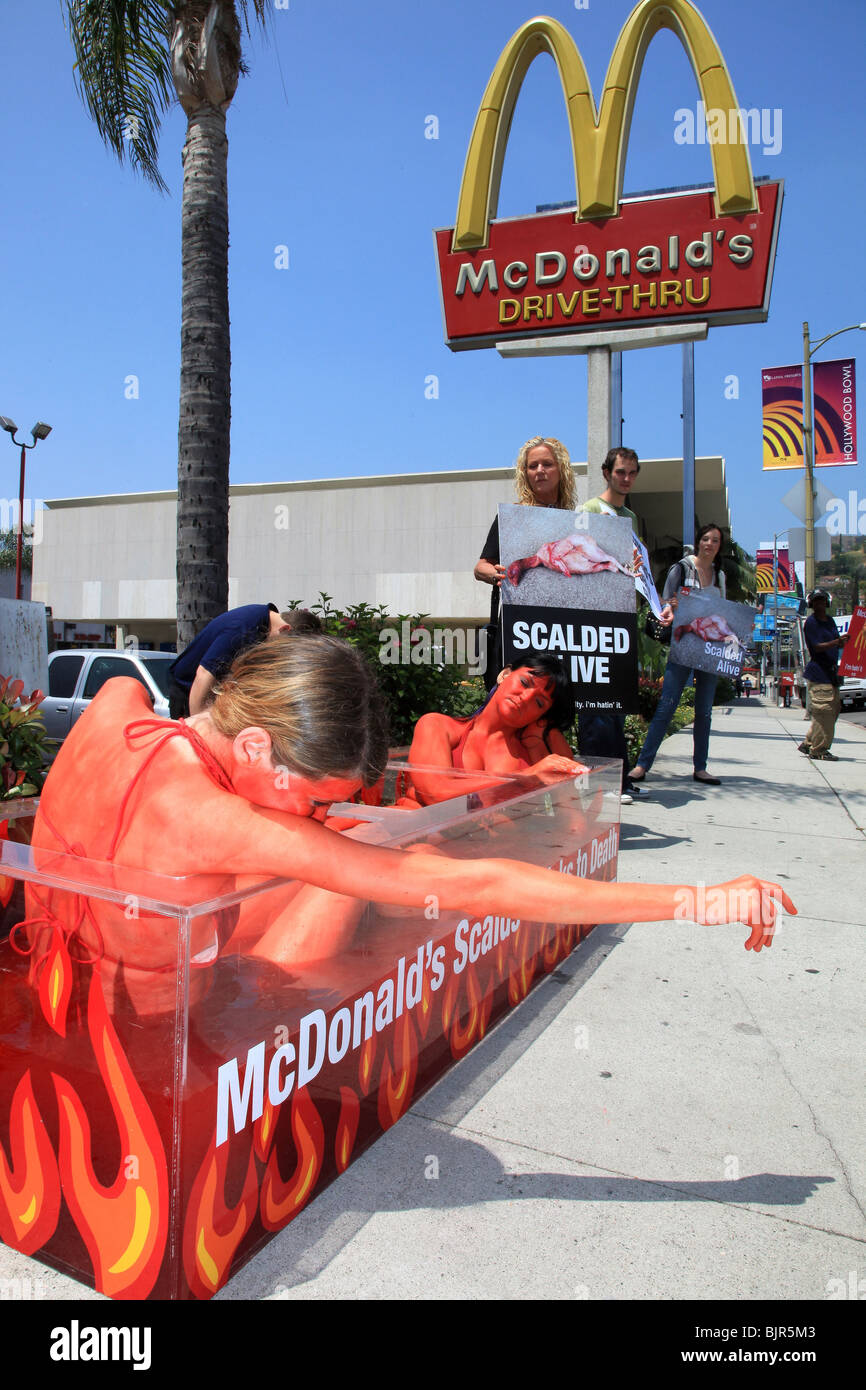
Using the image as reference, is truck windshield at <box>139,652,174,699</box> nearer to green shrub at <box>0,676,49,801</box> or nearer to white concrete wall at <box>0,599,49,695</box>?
white concrete wall at <box>0,599,49,695</box>

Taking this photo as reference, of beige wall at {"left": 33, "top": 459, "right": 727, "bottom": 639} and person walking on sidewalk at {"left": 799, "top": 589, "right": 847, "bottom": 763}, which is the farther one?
beige wall at {"left": 33, "top": 459, "right": 727, "bottom": 639}

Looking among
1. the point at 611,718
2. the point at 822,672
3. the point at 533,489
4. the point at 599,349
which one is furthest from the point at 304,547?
the point at 533,489

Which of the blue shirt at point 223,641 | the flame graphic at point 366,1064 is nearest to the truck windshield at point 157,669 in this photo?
the blue shirt at point 223,641

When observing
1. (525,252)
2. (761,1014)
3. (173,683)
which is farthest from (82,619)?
(761,1014)

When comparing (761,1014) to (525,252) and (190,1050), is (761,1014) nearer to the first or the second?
(190,1050)

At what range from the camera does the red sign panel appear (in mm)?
6820

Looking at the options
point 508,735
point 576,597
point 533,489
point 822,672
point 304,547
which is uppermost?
point 304,547

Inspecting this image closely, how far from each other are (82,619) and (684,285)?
1223 inches

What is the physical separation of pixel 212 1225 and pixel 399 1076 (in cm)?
66

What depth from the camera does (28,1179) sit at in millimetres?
1547

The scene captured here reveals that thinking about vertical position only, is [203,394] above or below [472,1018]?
above

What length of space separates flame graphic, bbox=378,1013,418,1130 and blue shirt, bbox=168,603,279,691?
1.73 m

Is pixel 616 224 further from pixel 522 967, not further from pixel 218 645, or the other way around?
pixel 522 967

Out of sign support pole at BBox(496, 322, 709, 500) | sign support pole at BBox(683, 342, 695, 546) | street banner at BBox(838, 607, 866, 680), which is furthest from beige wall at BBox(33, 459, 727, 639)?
sign support pole at BBox(496, 322, 709, 500)
